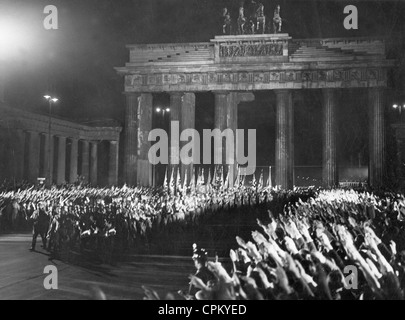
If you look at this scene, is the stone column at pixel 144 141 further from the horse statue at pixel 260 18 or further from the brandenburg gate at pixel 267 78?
the horse statue at pixel 260 18

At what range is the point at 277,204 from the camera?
33031mm

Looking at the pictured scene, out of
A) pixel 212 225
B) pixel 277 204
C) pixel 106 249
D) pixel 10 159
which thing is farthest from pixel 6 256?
pixel 10 159

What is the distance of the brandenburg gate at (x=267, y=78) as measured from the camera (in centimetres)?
5516

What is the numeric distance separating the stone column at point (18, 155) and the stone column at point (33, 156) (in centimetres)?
139

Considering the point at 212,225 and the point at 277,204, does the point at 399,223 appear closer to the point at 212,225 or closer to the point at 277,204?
the point at 212,225

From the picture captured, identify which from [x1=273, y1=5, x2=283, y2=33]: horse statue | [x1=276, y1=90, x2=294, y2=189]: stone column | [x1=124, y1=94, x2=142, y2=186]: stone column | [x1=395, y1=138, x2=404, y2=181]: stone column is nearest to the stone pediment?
[x1=273, y1=5, x2=283, y2=33]: horse statue

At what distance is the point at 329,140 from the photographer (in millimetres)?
55688

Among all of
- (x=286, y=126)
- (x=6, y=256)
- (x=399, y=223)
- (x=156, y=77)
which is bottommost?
(x=6, y=256)

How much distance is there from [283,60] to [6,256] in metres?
42.9

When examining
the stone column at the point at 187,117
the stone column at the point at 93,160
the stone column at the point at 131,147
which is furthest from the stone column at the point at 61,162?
the stone column at the point at 187,117

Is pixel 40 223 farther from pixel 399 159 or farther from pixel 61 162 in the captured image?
pixel 399 159

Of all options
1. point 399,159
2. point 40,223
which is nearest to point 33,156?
point 40,223

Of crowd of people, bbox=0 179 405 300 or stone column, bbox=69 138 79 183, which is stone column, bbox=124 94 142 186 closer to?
stone column, bbox=69 138 79 183

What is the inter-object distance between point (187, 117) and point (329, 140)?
1549 centimetres
